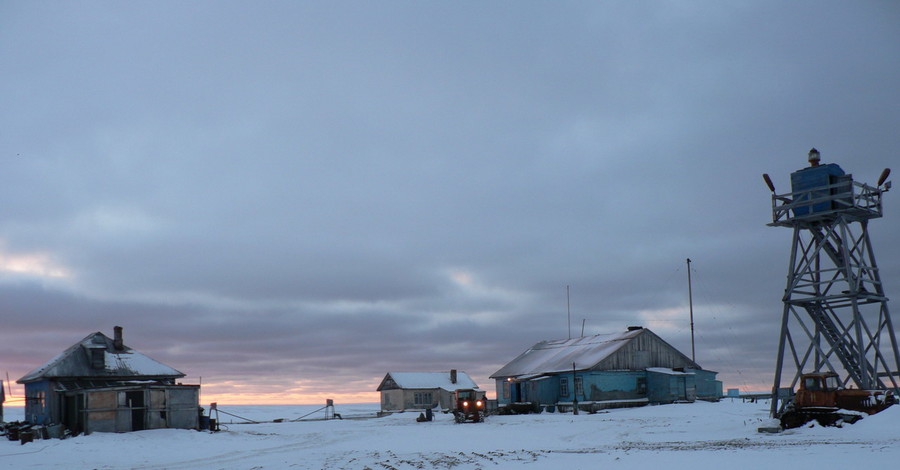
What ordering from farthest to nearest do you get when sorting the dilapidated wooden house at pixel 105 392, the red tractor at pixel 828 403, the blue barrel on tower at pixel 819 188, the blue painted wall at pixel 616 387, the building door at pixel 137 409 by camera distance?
the blue painted wall at pixel 616 387
the building door at pixel 137 409
the dilapidated wooden house at pixel 105 392
the blue barrel on tower at pixel 819 188
the red tractor at pixel 828 403

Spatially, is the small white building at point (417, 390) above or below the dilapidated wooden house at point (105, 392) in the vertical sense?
below

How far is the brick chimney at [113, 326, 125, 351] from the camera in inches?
1866

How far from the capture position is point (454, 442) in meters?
31.9

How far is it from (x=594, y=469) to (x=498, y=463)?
3.55 meters

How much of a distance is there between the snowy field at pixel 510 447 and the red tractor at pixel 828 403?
3.41 ft

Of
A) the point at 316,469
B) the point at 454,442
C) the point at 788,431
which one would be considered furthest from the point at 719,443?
the point at 316,469

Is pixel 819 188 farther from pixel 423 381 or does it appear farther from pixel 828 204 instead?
pixel 423 381

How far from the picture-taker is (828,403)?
29969 millimetres

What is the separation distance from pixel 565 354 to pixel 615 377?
7365mm

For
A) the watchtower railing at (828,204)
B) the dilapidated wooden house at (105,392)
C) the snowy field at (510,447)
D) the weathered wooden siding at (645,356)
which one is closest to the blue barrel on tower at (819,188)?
the watchtower railing at (828,204)

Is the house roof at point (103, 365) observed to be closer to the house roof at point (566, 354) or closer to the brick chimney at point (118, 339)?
the brick chimney at point (118, 339)

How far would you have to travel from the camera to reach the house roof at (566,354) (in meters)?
60.2

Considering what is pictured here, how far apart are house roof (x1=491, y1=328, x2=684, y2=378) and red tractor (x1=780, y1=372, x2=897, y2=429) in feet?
90.1

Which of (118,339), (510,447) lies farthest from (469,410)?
(118,339)
